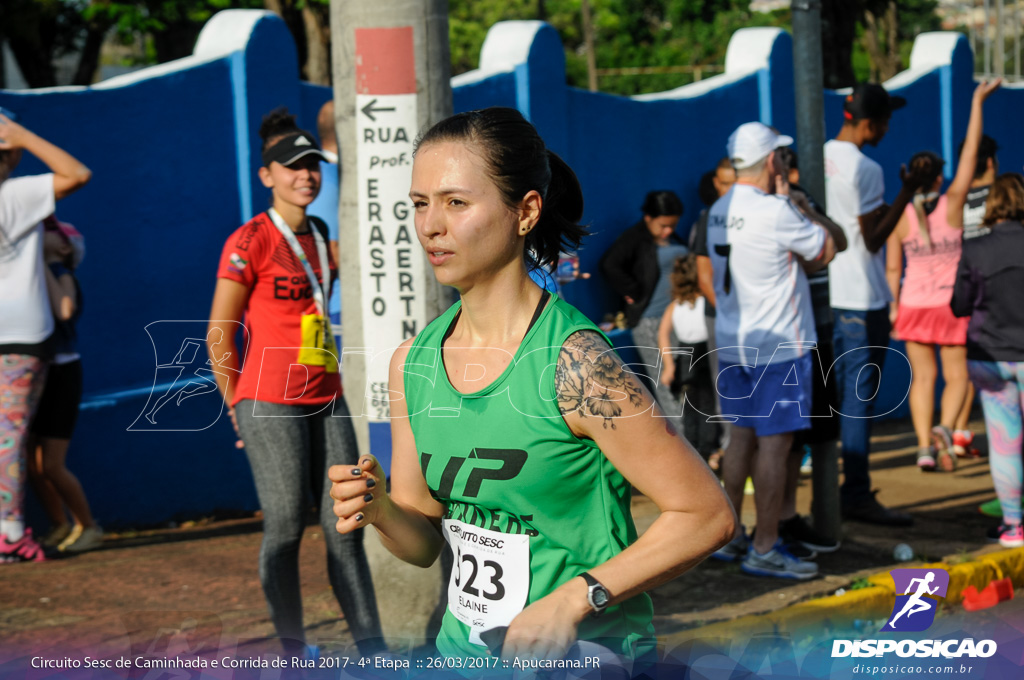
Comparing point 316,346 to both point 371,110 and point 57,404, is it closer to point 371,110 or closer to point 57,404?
point 371,110

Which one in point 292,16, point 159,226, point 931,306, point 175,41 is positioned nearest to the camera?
point 159,226

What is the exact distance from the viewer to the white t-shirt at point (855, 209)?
285 inches

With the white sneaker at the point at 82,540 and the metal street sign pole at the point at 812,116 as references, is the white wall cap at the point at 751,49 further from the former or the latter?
the white sneaker at the point at 82,540

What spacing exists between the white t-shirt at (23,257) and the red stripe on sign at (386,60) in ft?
7.08

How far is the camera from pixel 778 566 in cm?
593

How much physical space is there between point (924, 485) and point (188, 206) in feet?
17.9

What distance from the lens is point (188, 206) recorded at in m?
7.36

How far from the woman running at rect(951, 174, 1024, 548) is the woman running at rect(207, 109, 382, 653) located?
12.4 ft

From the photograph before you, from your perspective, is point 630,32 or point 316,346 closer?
point 316,346

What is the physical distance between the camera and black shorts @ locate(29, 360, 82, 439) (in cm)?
630

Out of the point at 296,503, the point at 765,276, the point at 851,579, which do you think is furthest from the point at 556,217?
the point at 851,579

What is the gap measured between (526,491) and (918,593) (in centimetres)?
394

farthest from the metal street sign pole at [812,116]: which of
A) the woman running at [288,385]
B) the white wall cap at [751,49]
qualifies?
the white wall cap at [751,49]

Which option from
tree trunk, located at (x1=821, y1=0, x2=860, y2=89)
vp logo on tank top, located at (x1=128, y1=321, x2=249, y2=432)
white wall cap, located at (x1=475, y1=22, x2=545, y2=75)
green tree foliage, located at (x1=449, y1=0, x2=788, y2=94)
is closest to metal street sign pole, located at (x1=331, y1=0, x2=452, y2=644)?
vp logo on tank top, located at (x1=128, y1=321, x2=249, y2=432)
